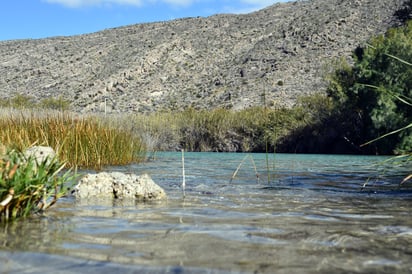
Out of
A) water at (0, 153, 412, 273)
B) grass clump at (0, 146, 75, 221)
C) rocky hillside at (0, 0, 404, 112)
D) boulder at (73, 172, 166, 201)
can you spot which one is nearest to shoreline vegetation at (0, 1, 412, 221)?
grass clump at (0, 146, 75, 221)

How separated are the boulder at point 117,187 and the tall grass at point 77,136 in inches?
167

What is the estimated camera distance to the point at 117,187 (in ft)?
18.9

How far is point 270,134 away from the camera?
2970 centimetres

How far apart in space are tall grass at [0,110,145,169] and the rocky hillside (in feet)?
96.5

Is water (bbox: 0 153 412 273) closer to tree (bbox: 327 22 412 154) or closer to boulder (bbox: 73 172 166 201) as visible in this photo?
boulder (bbox: 73 172 166 201)

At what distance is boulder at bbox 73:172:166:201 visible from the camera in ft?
18.5

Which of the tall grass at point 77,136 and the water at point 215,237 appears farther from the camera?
→ the tall grass at point 77,136

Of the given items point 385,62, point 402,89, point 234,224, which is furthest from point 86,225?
point 385,62

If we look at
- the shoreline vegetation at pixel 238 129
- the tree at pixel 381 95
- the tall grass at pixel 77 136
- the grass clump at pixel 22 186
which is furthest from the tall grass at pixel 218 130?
Answer: the grass clump at pixel 22 186

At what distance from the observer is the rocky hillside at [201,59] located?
46844 millimetres

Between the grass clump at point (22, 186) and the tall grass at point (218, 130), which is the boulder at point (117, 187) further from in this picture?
the tall grass at point (218, 130)

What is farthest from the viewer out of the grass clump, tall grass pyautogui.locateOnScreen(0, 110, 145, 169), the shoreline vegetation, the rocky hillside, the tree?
the rocky hillside

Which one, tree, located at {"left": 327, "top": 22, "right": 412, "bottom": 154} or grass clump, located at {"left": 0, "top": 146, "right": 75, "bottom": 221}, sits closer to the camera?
grass clump, located at {"left": 0, "top": 146, "right": 75, "bottom": 221}

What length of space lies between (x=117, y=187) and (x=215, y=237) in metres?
2.67
